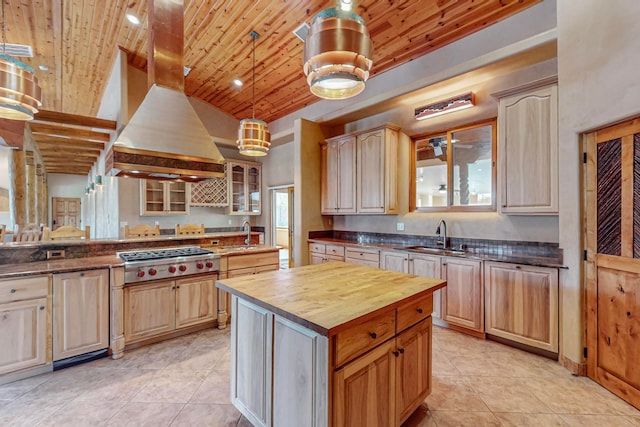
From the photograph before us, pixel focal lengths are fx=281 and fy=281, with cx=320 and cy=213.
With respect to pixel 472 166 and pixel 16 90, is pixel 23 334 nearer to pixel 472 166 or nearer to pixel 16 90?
pixel 16 90

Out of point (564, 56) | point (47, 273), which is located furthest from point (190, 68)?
point (564, 56)

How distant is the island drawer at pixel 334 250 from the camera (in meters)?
4.45

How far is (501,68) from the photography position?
3.17m

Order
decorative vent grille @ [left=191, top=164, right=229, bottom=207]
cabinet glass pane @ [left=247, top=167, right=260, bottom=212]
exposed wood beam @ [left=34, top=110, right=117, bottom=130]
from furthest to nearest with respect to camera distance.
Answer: cabinet glass pane @ [left=247, top=167, right=260, bottom=212] → decorative vent grille @ [left=191, top=164, right=229, bottom=207] → exposed wood beam @ [left=34, top=110, right=117, bottom=130]

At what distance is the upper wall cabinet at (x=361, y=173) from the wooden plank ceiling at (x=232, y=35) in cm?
115

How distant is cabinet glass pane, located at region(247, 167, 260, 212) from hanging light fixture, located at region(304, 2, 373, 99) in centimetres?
576

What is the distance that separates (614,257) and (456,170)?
198 centimetres

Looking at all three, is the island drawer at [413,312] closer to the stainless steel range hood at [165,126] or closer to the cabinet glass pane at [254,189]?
the stainless steel range hood at [165,126]

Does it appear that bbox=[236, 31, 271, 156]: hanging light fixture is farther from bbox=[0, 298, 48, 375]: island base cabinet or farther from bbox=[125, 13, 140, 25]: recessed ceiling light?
bbox=[0, 298, 48, 375]: island base cabinet

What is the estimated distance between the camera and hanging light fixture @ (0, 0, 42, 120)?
7.50 ft

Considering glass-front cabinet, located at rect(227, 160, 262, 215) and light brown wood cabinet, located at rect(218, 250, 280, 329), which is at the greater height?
glass-front cabinet, located at rect(227, 160, 262, 215)

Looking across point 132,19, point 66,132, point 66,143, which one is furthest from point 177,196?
point 132,19

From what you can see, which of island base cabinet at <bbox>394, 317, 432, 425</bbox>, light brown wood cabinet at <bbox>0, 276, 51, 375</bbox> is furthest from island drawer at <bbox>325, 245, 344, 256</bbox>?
light brown wood cabinet at <bbox>0, 276, 51, 375</bbox>

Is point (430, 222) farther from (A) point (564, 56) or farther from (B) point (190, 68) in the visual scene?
(B) point (190, 68)
